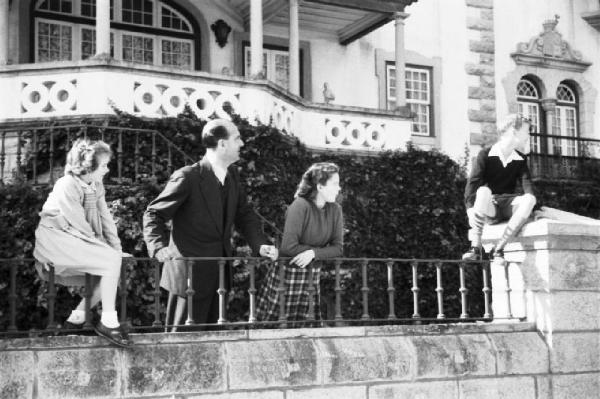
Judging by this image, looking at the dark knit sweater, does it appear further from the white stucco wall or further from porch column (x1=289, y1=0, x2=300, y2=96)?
the white stucco wall

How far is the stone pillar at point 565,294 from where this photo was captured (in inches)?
327

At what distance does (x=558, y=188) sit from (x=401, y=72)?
163 inches

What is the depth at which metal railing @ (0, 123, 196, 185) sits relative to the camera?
12586mm

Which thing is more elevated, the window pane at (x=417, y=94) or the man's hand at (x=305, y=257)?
the window pane at (x=417, y=94)

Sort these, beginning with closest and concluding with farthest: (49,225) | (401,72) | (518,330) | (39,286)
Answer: (49,225), (518,330), (39,286), (401,72)

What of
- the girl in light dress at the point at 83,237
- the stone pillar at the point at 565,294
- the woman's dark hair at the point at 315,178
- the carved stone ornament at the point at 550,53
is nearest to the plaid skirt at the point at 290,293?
the woman's dark hair at the point at 315,178

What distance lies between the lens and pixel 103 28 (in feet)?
45.9

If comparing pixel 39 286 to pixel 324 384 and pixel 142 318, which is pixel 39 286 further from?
pixel 324 384

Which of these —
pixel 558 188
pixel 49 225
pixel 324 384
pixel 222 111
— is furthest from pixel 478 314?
pixel 49 225

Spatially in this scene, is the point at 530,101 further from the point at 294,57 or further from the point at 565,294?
the point at 565,294

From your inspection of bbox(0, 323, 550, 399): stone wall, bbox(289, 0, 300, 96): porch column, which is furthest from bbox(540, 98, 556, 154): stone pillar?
bbox(0, 323, 550, 399): stone wall

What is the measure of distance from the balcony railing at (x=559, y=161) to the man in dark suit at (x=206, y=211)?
13067 millimetres

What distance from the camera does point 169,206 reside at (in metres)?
7.06

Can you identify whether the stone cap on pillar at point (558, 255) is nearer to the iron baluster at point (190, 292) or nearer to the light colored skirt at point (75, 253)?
the iron baluster at point (190, 292)
